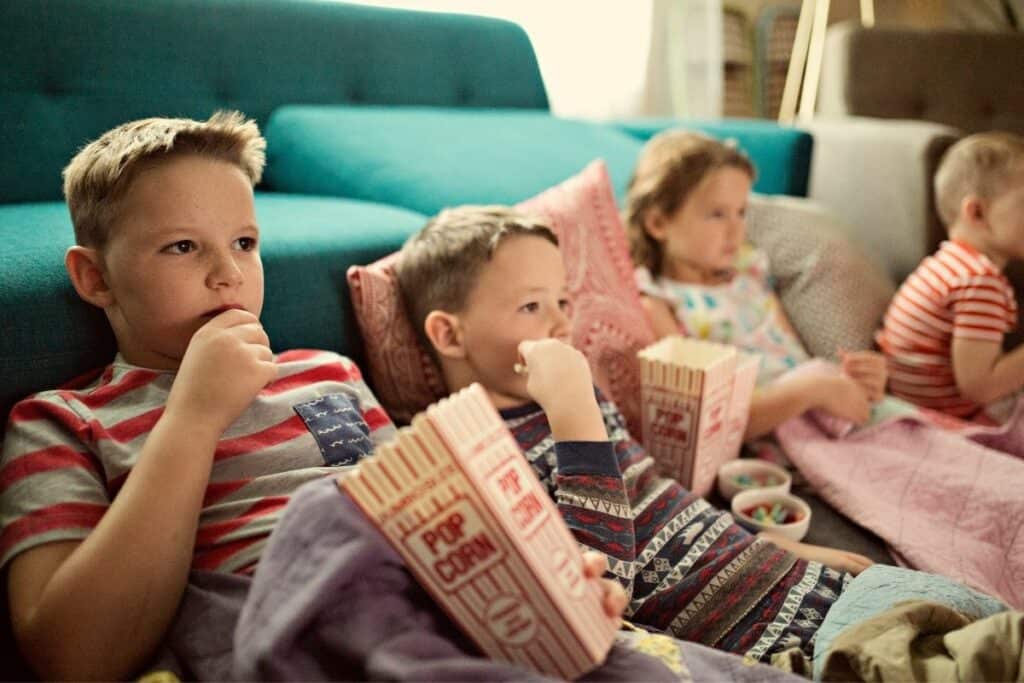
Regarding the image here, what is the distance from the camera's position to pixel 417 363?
1.07 meters

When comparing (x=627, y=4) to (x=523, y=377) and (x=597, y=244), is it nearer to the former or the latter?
(x=597, y=244)

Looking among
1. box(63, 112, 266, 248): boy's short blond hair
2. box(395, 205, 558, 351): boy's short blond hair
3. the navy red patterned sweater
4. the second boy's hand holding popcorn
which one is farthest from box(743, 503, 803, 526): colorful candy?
box(63, 112, 266, 248): boy's short blond hair

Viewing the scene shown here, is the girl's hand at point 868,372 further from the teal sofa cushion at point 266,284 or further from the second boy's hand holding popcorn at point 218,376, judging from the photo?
the second boy's hand holding popcorn at point 218,376

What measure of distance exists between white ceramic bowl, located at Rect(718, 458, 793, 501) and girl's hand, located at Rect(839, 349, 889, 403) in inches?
10.5

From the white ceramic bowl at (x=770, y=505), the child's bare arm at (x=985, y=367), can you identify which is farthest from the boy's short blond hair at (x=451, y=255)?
the child's bare arm at (x=985, y=367)

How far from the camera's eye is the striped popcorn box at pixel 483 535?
1.82 feet

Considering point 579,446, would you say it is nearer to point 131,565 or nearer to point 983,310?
point 131,565

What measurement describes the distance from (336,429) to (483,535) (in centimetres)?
32

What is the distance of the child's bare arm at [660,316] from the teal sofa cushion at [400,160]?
294 mm

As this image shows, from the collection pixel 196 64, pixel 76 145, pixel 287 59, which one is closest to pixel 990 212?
pixel 287 59

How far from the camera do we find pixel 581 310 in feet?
4.03

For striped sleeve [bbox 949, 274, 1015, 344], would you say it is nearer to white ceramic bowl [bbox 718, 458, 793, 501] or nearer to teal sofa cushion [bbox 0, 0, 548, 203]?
white ceramic bowl [bbox 718, 458, 793, 501]

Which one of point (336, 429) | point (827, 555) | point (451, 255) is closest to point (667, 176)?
point (451, 255)

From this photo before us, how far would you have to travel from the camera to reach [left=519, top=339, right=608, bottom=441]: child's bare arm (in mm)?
833
